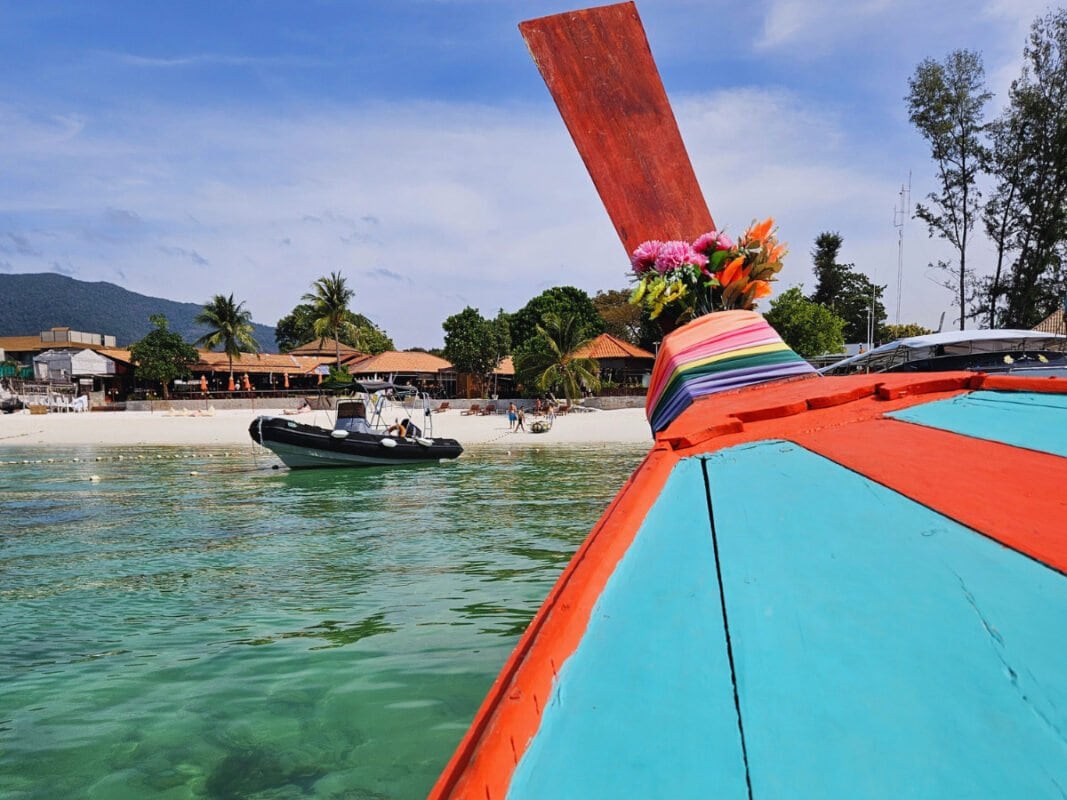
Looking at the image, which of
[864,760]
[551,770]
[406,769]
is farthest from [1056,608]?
[406,769]

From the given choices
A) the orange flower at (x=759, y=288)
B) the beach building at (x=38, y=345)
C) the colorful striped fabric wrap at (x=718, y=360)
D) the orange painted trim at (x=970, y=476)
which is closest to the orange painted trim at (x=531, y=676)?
the orange painted trim at (x=970, y=476)

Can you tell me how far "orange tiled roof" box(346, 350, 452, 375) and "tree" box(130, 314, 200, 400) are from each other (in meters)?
10.9

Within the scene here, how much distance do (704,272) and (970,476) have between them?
2175mm

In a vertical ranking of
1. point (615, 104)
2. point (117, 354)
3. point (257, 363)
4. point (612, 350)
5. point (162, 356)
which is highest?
→ point (117, 354)

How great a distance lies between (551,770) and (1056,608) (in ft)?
1.81

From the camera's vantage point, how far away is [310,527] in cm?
937

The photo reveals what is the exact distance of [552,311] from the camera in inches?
1900

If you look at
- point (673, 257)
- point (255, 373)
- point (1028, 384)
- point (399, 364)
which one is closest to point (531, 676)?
point (1028, 384)

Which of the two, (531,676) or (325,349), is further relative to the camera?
(325,349)

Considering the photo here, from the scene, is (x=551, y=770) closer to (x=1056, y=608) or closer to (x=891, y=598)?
(x=891, y=598)

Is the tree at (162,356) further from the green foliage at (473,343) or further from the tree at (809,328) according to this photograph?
the tree at (809,328)

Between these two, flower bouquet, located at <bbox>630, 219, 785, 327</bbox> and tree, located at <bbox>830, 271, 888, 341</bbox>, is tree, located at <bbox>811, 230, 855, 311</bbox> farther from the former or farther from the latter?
flower bouquet, located at <bbox>630, 219, 785, 327</bbox>

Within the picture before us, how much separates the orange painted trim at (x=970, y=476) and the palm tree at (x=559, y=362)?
3688 cm

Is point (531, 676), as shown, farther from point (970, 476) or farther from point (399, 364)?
point (399, 364)
